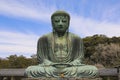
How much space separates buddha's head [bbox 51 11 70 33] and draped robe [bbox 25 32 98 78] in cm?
26

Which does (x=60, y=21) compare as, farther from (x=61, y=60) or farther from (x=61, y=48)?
(x=61, y=60)

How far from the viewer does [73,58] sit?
36.8 ft

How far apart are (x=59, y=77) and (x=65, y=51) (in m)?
1.10

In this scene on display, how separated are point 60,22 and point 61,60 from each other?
44.7 inches

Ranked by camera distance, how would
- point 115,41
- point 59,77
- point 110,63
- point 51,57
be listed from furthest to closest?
point 115,41, point 110,63, point 51,57, point 59,77

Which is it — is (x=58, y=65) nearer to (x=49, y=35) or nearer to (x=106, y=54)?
(x=49, y=35)

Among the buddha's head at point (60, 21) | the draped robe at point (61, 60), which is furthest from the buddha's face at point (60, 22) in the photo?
the draped robe at point (61, 60)

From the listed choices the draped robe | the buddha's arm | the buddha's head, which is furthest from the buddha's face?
the buddha's arm

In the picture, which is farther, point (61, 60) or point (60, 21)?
point (60, 21)

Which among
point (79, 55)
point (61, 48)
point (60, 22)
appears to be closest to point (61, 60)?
point (61, 48)

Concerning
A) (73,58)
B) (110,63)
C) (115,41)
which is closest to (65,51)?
(73,58)

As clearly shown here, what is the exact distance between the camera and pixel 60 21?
1128cm

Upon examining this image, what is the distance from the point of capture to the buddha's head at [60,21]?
11.3 meters

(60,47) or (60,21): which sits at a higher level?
(60,21)
